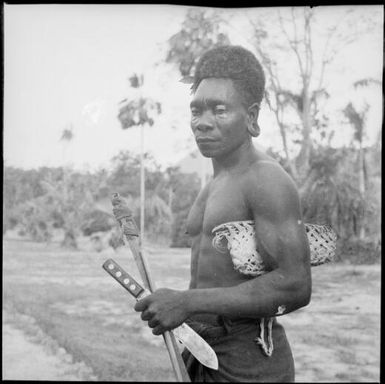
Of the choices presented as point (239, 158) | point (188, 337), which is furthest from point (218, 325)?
point (239, 158)

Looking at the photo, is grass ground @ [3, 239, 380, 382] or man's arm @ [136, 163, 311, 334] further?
grass ground @ [3, 239, 380, 382]

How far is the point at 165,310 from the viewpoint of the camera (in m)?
2.60

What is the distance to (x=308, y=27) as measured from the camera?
3711 millimetres

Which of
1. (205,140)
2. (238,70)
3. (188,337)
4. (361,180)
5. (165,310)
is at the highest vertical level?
(238,70)

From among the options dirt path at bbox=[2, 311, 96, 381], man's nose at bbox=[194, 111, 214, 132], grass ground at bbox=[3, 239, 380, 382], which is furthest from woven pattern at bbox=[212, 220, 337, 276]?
dirt path at bbox=[2, 311, 96, 381]

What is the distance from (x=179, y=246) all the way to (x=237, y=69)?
4.17 feet

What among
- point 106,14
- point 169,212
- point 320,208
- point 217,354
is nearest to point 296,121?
point 320,208

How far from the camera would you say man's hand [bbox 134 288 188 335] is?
102 inches

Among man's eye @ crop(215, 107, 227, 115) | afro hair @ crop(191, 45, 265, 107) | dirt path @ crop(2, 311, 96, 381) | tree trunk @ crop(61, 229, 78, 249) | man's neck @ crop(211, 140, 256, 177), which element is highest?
afro hair @ crop(191, 45, 265, 107)

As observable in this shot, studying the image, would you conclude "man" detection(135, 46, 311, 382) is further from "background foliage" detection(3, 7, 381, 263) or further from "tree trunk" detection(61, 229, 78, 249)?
"tree trunk" detection(61, 229, 78, 249)

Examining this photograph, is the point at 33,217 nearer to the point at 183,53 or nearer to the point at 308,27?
the point at 183,53

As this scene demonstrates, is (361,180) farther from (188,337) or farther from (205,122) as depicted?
(188,337)

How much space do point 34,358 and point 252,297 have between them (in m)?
2.05

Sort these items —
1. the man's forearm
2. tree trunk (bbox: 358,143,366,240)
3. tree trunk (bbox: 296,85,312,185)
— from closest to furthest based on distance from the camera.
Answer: the man's forearm, tree trunk (bbox: 296,85,312,185), tree trunk (bbox: 358,143,366,240)
